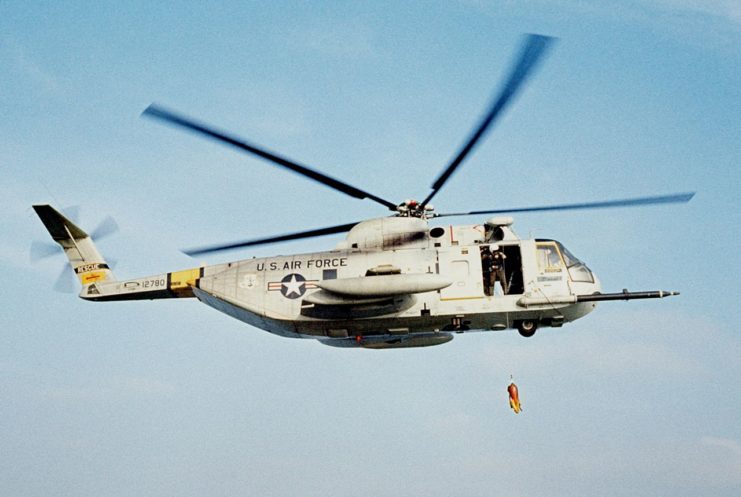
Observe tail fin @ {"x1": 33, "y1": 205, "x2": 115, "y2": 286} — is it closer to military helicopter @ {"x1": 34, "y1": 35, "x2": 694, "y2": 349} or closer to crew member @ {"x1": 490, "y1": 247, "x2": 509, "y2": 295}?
military helicopter @ {"x1": 34, "y1": 35, "x2": 694, "y2": 349}

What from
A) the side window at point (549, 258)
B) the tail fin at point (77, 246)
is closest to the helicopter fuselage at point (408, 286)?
the side window at point (549, 258)

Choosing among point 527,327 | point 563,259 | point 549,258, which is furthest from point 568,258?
point 527,327

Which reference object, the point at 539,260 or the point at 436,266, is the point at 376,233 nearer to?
the point at 436,266

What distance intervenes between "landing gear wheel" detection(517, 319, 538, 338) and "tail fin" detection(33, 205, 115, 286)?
11.1 m

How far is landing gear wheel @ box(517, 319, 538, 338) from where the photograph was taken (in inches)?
819

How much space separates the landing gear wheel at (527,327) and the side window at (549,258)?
1329mm

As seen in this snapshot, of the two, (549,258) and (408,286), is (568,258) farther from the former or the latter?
(408,286)

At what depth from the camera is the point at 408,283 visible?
1980 cm

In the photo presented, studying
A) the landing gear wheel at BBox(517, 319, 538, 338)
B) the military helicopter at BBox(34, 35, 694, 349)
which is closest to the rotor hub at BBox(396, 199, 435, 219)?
the military helicopter at BBox(34, 35, 694, 349)

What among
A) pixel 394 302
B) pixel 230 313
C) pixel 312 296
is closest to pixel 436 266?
pixel 394 302

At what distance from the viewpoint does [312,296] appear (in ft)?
68.7

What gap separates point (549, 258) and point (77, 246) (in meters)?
13.1

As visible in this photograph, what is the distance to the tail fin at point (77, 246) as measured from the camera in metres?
23.8

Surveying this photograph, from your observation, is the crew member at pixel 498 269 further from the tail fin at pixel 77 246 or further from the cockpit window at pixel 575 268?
the tail fin at pixel 77 246
